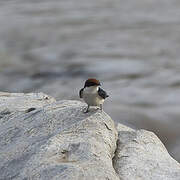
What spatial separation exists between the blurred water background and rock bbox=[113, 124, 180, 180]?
332 centimetres

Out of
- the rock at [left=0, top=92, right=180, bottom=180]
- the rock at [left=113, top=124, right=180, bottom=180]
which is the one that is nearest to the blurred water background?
the rock at [left=113, top=124, right=180, bottom=180]

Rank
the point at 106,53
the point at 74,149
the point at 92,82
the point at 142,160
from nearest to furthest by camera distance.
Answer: the point at 74,149, the point at 142,160, the point at 92,82, the point at 106,53

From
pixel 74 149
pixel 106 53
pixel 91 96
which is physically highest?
pixel 91 96

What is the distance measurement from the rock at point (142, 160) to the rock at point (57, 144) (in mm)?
151

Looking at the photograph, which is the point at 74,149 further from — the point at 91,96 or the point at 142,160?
the point at 91,96

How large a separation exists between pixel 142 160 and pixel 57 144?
91cm

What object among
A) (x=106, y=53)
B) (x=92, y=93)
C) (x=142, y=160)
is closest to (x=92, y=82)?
(x=92, y=93)

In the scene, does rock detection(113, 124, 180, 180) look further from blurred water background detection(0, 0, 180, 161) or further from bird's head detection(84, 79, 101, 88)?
blurred water background detection(0, 0, 180, 161)

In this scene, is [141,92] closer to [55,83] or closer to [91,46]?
[55,83]

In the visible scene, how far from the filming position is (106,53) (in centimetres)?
1408

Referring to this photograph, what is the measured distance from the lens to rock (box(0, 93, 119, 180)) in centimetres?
356

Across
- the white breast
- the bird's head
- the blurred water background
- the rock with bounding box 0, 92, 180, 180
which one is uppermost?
the bird's head

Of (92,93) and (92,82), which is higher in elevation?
(92,82)

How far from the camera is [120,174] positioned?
13.4ft
